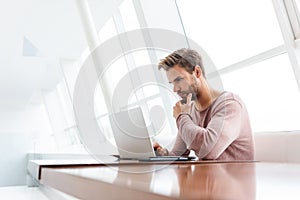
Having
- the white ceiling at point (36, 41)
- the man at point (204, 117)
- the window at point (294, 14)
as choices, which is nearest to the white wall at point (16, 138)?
the white ceiling at point (36, 41)

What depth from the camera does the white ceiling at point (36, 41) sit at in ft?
11.0

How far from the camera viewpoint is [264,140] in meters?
1.66

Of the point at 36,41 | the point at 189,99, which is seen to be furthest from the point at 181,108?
the point at 36,41

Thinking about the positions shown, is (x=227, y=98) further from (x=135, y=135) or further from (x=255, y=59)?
(x=255, y=59)

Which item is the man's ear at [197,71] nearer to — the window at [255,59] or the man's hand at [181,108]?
the man's hand at [181,108]

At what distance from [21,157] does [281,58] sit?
272 cm

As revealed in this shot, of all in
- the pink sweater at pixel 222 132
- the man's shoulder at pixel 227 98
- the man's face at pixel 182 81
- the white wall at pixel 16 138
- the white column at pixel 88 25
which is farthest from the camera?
the white column at pixel 88 25

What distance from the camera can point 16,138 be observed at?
130 inches

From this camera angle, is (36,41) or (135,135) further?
(36,41)

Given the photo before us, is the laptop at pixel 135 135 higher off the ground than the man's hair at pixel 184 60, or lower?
lower

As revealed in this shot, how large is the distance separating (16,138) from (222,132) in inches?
107

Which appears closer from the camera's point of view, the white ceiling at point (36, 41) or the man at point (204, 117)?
the man at point (204, 117)

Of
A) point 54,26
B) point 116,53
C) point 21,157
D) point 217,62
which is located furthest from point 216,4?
point 21,157

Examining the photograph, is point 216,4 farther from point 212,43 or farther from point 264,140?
point 264,140
